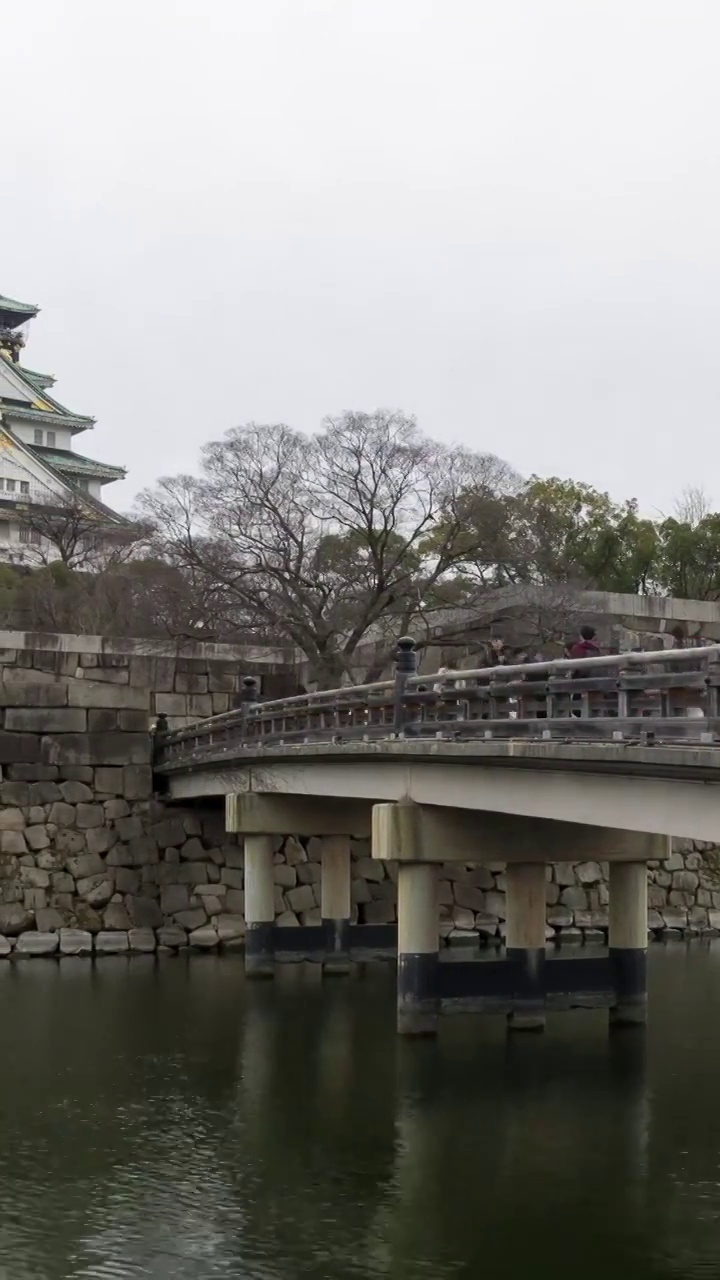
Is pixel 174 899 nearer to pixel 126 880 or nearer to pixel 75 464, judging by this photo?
pixel 126 880

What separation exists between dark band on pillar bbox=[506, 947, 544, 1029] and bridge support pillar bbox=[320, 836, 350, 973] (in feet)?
23.8

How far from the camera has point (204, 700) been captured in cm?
3628

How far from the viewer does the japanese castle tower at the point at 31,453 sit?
69125 mm

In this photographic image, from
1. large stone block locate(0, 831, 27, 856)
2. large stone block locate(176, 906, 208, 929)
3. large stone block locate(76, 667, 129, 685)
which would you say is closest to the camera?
large stone block locate(0, 831, 27, 856)

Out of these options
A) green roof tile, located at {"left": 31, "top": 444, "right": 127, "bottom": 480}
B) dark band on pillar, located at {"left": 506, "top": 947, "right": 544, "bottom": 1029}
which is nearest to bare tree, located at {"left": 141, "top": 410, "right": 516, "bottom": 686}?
dark band on pillar, located at {"left": 506, "top": 947, "right": 544, "bottom": 1029}

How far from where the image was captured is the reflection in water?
483 inches

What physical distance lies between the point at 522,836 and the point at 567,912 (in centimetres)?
1414

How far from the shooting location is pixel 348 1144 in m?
15.5

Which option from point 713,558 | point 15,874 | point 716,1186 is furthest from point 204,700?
point 716,1186

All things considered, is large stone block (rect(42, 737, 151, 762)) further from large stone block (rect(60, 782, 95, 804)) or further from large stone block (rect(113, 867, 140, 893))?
large stone block (rect(113, 867, 140, 893))

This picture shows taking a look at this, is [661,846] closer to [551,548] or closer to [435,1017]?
[435,1017]

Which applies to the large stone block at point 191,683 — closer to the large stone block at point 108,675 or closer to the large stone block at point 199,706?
the large stone block at point 199,706

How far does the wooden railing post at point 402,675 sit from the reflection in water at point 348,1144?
401cm

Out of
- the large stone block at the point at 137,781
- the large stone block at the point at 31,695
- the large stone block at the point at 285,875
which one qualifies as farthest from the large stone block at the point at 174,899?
the large stone block at the point at 31,695
